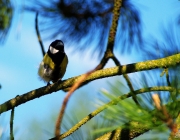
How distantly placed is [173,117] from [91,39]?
1.16 m

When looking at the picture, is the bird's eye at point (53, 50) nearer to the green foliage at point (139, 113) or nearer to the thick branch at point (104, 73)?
the thick branch at point (104, 73)

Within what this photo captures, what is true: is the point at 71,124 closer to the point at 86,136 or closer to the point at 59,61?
the point at 86,136

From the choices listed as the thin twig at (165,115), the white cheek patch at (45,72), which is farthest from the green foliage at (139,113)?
the white cheek patch at (45,72)

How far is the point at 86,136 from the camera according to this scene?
950 millimetres

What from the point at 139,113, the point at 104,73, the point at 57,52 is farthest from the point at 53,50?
the point at 139,113

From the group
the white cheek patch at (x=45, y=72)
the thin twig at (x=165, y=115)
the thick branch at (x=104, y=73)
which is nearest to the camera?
the thin twig at (x=165, y=115)

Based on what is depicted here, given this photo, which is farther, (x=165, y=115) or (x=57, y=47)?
(x=57, y=47)

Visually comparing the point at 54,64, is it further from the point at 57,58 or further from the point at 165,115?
the point at 165,115

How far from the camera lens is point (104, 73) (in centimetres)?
86

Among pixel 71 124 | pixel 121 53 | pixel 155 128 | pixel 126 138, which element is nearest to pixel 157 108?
pixel 155 128

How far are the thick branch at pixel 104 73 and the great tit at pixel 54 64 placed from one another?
1.86ft

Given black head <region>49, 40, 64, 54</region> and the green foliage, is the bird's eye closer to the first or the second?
black head <region>49, 40, 64, 54</region>

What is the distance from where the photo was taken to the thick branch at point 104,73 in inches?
29.2

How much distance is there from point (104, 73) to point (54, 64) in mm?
798
